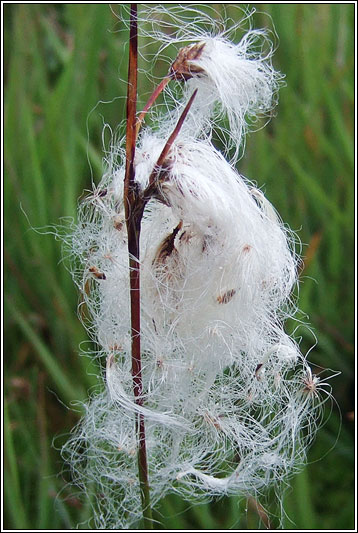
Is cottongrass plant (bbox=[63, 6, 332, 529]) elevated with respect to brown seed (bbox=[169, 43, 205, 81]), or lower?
lower

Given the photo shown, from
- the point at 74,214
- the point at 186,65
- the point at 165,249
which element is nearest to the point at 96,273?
the point at 165,249

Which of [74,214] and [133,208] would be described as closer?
[133,208]

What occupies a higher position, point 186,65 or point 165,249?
point 186,65

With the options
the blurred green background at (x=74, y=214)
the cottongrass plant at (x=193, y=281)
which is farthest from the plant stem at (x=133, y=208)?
the blurred green background at (x=74, y=214)

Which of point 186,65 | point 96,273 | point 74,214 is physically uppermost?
point 186,65

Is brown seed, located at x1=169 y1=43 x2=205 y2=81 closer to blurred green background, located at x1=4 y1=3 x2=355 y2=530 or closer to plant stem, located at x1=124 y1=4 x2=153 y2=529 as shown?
plant stem, located at x1=124 y1=4 x2=153 y2=529

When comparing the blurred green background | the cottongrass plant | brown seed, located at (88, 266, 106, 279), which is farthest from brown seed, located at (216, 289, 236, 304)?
the blurred green background

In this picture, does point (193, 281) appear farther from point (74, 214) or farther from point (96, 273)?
point (74, 214)
